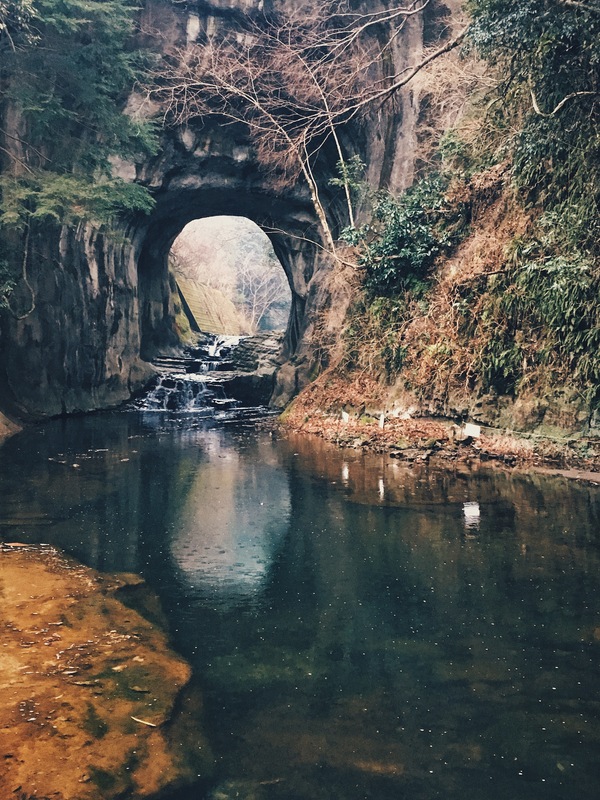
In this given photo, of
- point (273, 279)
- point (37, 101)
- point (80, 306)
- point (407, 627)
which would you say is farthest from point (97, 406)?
point (273, 279)

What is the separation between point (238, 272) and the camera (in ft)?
190

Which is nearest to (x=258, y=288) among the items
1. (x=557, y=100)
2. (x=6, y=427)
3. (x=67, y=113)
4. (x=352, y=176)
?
(x=352, y=176)

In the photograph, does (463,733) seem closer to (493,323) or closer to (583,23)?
(493,323)

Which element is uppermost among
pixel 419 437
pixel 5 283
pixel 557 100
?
pixel 557 100

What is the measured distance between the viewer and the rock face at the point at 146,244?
16.9 metres

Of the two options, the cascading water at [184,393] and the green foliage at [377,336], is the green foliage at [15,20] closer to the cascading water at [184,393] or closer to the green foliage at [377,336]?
the green foliage at [377,336]

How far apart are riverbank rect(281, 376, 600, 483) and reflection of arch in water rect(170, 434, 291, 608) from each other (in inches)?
114

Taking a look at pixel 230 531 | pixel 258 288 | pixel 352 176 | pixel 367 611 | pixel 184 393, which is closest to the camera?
pixel 367 611

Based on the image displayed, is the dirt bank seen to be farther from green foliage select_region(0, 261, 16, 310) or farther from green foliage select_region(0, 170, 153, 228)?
green foliage select_region(0, 170, 153, 228)

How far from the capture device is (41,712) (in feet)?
11.3

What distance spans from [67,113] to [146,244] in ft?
33.2

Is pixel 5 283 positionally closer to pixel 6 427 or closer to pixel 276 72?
pixel 6 427

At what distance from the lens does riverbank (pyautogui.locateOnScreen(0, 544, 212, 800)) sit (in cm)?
299

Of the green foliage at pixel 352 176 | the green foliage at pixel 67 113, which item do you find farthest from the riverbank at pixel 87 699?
the green foliage at pixel 352 176
